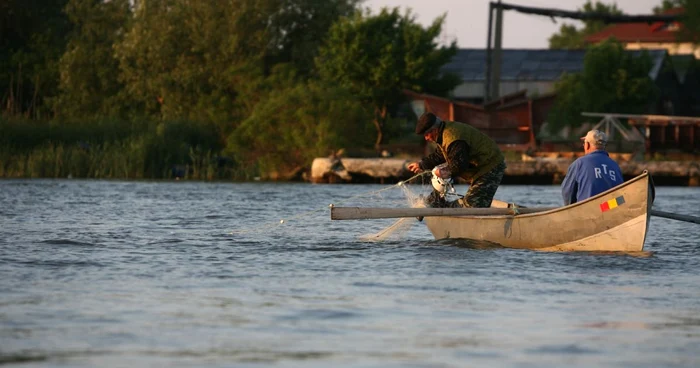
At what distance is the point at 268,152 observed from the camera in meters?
39.4

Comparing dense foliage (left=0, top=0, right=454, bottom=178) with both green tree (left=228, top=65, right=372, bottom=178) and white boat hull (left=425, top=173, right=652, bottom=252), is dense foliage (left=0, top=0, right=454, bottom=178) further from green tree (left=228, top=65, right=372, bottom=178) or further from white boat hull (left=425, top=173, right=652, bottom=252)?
white boat hull (left=425, top=173, right=652, bottom=252)

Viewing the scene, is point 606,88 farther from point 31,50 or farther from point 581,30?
point 581,30

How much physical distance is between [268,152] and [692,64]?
42.6 metres

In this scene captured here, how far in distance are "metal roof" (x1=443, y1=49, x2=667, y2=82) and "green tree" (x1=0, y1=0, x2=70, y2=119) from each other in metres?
21.7

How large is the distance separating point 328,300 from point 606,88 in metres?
46.2

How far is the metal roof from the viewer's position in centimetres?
7006

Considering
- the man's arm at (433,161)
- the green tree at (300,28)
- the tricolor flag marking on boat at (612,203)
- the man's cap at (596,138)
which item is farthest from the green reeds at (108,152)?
the tricolor flag marking on boat at (612,203)

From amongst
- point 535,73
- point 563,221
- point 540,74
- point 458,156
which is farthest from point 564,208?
point 535,73

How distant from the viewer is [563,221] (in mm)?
14031

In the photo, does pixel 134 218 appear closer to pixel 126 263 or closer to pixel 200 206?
pixel 200 206

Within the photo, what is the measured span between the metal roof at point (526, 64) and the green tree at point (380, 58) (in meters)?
23.5

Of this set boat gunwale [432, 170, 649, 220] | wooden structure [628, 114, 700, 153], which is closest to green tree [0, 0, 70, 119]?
wooden structure [628, 114, 700, 153]

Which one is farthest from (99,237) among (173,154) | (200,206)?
(173,154)

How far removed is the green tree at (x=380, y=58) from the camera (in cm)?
4459
